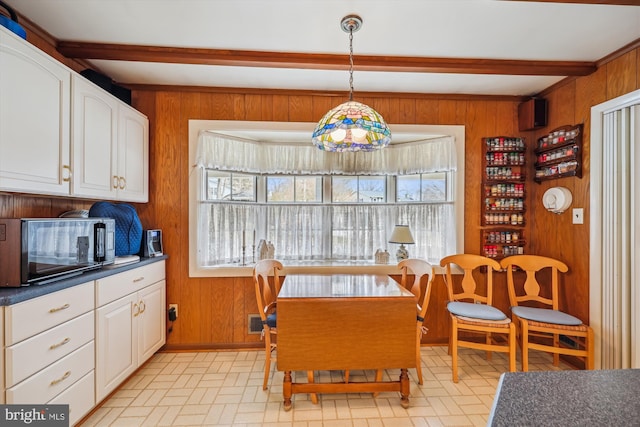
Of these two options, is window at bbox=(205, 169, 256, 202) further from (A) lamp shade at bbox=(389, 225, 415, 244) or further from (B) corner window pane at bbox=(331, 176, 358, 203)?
(A) lamp shade at bbox=(389, 225, 415, 244)

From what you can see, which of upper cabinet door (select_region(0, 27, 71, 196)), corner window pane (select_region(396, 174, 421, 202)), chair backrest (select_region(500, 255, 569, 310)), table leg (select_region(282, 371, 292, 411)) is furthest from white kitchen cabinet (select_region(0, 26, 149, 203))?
chair backrest (select_region(500, 255, 569, 310))

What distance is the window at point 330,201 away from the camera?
276 centimetres

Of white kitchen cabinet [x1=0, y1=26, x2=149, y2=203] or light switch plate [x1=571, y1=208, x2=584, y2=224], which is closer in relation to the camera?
white kitchen cabinet [x1=0, y1=26, x2=149, y2=203]

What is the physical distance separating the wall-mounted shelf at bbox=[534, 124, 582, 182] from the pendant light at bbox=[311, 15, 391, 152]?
1.78 metres

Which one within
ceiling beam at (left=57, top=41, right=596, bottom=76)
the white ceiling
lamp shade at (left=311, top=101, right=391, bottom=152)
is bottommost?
lamp shade at (left=311, top=101, right=391, bottom=152)

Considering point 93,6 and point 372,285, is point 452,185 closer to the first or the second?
point 372,285

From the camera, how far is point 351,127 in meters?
1.49

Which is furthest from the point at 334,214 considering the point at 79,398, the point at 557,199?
the point at 79,398

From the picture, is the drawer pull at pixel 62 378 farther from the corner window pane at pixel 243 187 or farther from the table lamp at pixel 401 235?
the table lamp at pixel 401 235

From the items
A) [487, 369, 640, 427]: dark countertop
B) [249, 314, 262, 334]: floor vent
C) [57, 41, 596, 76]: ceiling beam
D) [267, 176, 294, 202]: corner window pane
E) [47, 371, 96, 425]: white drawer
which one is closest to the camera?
[487, 369, 640, 427]: dark countertop

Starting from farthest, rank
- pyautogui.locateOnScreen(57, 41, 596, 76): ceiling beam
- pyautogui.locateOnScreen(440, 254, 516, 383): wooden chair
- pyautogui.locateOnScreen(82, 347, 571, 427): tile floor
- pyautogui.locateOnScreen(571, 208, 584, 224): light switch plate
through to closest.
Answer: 1. pyautogui.locateOnScreen(571, 208, 584, 224): light switch plate
2. pyautogui.locateOnScreen(440, 254, 516, 383): wooden chair
3. pyautogui.locateOnScreen(57, 41, 596, 76): ceiling beam
4. pyautogui.locateOnScreen(82, 347, 571, 427): tile floor

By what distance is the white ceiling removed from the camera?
1595 millimetres

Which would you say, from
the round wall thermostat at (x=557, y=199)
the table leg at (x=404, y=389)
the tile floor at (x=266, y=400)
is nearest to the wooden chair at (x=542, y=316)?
the tile floor at (x=266, y=400)

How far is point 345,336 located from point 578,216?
2144mm
